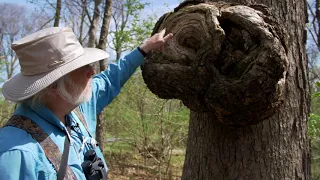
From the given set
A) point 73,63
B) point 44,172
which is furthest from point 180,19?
point 44,172

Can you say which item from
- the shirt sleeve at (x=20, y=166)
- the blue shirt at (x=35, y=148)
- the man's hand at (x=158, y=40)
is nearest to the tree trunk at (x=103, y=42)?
the blue shirt at (x=35, y=148)

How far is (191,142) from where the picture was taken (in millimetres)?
2568

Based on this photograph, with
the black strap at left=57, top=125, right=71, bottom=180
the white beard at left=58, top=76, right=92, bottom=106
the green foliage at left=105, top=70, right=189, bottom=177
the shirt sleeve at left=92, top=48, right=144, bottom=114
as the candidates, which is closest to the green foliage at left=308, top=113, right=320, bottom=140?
the shirt sleeve at left=92, top=48, right=144, bottom=114

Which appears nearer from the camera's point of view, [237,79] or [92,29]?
[237,79]

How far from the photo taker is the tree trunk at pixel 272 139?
2.28m

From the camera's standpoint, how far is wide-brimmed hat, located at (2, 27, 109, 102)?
182 cm

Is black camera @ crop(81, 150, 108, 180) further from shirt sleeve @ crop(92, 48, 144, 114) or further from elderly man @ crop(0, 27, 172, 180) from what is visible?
shirt sleeve @ crop(92, 48, 144, 114)

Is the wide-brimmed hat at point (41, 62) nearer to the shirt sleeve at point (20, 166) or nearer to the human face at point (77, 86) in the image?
the human face at point (77, 86)

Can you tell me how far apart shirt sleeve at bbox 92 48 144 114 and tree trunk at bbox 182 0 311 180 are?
0.63 meters

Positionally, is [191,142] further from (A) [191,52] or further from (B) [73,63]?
(B) [73,63]

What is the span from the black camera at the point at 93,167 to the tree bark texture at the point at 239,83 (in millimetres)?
553

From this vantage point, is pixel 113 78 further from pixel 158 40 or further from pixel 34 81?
pixel 34 81

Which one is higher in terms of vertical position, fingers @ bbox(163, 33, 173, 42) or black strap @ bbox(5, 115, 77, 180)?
fingers @ bbox(163, 33, 173, 42)

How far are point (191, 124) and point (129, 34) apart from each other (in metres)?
8.92
